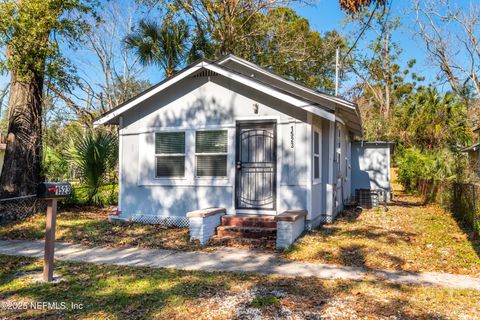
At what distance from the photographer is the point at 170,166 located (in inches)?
380

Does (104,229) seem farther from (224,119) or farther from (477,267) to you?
(477,267)

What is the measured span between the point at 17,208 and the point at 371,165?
1365 centimetres

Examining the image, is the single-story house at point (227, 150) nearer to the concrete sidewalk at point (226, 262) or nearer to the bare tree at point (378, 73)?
the concrete sidewalk at point (226, 262)

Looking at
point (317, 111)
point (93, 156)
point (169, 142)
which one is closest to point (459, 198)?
point (317, 111)

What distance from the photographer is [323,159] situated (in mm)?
9680

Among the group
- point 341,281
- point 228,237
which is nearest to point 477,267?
point 341,281

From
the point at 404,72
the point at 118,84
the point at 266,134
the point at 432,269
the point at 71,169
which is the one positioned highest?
the point at 404,72

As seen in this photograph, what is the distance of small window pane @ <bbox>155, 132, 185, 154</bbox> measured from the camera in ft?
31.4

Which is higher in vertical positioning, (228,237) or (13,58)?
(13,58)

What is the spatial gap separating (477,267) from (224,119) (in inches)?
232

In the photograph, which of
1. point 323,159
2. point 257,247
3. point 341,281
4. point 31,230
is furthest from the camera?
point 323,159

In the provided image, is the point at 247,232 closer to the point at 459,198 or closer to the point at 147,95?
the point at 147,95

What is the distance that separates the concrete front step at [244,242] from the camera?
7441 mm

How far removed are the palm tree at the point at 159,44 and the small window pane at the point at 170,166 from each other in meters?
7.15
